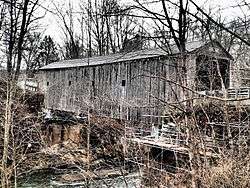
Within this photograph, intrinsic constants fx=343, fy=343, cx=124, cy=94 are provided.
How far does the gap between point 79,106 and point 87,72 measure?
2.29m

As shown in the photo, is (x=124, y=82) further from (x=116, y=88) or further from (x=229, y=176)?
(x=229, y=176)

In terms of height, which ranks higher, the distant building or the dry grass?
the distant building

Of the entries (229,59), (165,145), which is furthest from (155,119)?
(229,59)

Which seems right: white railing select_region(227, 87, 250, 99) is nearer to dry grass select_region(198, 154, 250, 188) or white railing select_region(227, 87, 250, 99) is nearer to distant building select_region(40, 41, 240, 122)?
distant building select_region(40, 41, 240, 122)

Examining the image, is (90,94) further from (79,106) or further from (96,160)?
(96,160)

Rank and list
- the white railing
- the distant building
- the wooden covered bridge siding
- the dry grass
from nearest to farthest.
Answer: the dry grass → the white railing → the distant building → the wooden covered bridge siding

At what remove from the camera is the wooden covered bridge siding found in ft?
54.1

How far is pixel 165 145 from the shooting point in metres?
13.6

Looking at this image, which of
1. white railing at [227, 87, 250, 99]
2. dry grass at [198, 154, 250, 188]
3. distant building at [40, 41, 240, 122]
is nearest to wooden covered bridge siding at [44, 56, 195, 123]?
distant building at [40, 41, 240, 122]

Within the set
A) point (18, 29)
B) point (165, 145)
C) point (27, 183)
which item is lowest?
point (27, 183)

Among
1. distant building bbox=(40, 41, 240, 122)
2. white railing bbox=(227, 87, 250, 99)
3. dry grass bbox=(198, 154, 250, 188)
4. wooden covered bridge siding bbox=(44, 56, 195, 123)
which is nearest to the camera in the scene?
dry grass bbox=(198, 154, 250, 188)

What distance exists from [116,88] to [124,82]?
77cm

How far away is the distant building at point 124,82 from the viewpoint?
616 inches

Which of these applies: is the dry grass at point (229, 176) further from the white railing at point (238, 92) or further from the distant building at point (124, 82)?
the white railing at point (238, 92)
